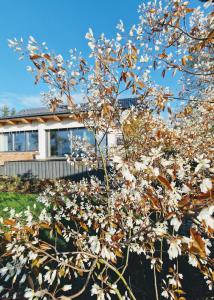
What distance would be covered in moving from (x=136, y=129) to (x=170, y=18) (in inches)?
55.8

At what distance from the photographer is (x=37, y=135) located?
18.6 meters

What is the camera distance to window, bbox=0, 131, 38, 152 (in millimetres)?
18828

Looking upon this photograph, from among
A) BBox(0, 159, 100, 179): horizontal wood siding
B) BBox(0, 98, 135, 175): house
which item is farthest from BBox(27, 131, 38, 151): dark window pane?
BBox(0, 159, 100, 179): horizontal wood siding

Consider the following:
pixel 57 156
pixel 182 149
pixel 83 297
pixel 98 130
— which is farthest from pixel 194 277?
pixel 57 156

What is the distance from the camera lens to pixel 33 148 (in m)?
18.9

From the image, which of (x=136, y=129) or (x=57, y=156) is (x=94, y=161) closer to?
(x=136, y=129)

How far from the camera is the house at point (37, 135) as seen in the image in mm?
17219

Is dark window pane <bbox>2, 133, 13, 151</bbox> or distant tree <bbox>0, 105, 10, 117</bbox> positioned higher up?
distant tree <bbox>0, 105, 10, 117</bbox>

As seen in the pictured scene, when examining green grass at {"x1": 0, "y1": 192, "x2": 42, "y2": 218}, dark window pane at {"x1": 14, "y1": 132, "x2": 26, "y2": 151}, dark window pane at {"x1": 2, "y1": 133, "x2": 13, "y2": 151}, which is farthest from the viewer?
dark window pane at {"x1": 2, "y1": 133, "x2": 13, "y2": 151}

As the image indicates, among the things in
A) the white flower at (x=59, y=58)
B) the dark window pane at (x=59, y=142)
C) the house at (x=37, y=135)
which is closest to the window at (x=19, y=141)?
the house at (x=37, y=135)

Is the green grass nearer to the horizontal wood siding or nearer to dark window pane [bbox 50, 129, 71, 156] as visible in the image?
the horizontal wood siding

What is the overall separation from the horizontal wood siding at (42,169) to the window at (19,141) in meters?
4.33

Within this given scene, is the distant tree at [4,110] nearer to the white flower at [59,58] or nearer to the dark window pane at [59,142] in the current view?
the dark window pane at [59,142]

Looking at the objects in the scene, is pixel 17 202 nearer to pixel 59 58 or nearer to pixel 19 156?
pixel 59 58
